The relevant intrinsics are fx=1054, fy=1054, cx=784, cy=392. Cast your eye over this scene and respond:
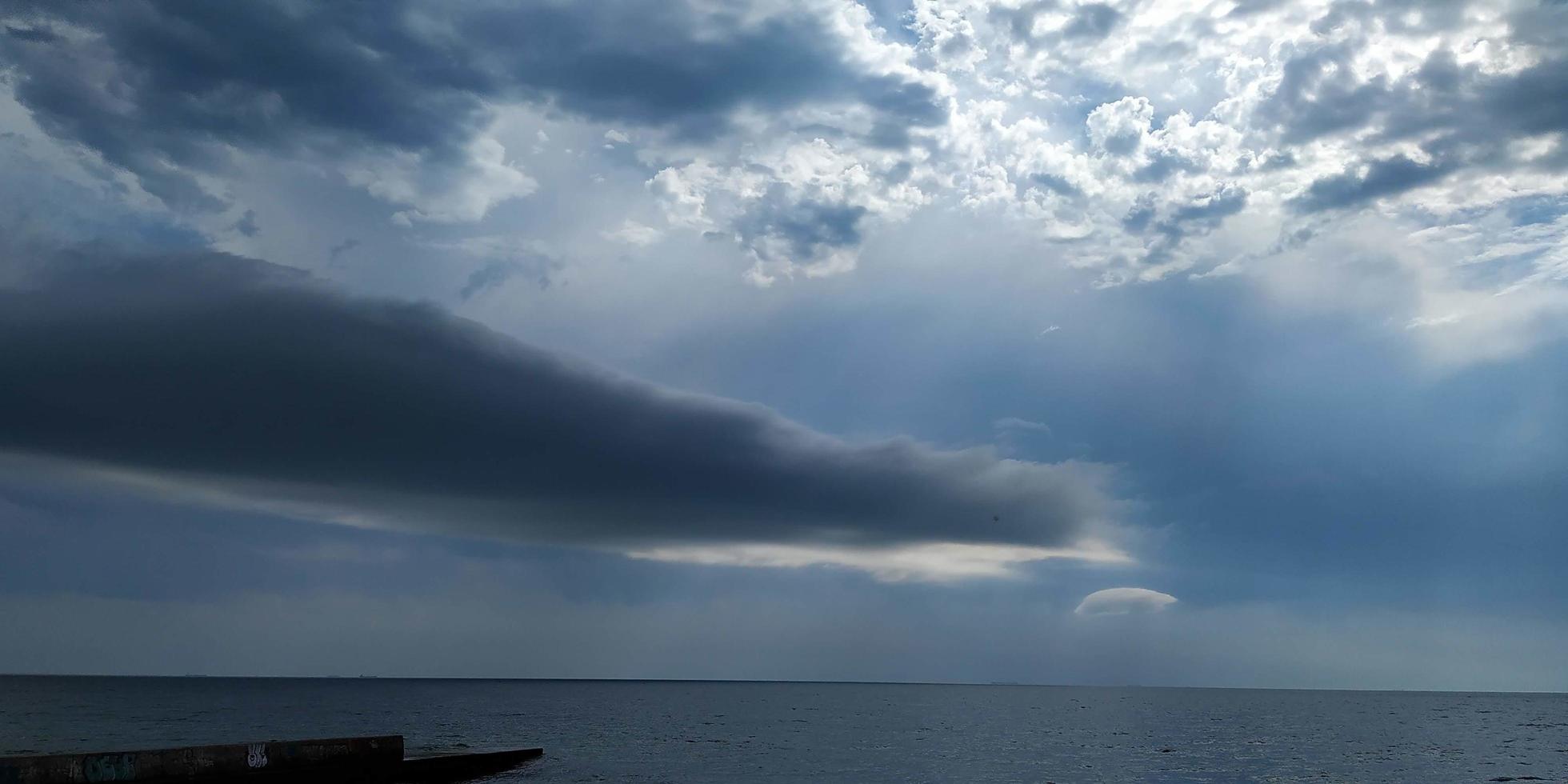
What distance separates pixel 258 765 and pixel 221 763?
2039mm

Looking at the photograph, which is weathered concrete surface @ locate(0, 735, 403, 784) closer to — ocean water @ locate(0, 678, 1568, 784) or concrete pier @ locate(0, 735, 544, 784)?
concrete pier @ locate(0, 735, 544, 784)

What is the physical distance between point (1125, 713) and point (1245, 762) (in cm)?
11663

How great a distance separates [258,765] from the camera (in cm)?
4516

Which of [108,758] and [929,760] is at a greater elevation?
[108,758]

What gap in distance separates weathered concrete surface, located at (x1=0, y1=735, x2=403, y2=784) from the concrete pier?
0.03 m

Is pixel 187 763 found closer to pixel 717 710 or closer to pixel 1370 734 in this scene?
pixel 1370 734

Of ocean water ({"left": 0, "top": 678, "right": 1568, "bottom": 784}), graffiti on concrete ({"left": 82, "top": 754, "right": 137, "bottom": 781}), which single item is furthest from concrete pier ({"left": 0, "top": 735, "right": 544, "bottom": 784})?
ocean water ({"left": 0, "top": 678, "right": 1568, "bottom": 784})

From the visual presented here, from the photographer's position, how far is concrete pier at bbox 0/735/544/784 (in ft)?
124

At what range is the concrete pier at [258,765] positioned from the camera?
37.7 metres

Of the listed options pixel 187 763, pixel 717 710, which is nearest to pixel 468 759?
pixel 187 763

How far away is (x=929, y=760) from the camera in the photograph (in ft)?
256

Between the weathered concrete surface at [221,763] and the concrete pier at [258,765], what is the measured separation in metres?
0.03

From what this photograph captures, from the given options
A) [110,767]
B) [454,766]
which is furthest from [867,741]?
[110,767]

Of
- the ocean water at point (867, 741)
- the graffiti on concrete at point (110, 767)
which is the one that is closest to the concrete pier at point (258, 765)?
the graffiti on concrete at point (110, 767)
